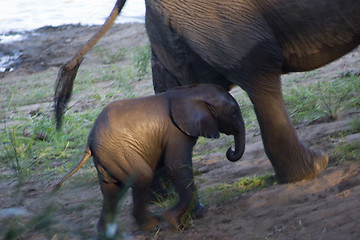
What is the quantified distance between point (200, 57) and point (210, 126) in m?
0.54

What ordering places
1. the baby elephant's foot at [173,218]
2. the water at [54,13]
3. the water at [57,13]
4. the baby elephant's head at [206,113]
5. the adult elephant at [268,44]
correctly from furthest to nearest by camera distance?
the water at [57,13]
the water at [54,13]
the adult elephant at [268,44]
the baby elephant's head at [206,113]
the baby elephant's foot at [173,218]

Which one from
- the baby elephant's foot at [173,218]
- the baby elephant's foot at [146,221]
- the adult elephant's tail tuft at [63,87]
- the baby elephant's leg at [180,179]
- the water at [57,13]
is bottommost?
the water at [57,13]

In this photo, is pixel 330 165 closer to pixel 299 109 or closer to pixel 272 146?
pixel 272 146

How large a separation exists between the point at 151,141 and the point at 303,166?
0.95m

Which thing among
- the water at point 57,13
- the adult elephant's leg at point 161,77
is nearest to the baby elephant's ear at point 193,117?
the adult elephant's leg at point 161,77

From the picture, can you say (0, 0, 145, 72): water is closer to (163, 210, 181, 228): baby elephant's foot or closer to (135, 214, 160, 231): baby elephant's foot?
(135, 214, 160, 231): baby elephant's foot

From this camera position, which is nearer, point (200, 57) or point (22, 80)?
point (200, 57)

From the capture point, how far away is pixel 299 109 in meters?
5.94

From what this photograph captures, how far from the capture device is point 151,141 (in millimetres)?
3992

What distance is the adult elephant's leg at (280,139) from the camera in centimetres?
427

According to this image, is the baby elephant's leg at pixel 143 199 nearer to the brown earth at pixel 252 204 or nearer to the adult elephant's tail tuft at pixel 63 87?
the brown earth at pixel 252 204

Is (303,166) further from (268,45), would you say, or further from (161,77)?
(161,77)

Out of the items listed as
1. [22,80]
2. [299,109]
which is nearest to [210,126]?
[299,109]

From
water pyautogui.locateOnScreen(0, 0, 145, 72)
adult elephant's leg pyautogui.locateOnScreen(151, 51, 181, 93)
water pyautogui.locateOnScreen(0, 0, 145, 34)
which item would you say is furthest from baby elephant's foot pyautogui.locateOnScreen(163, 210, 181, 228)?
water pyautogui.locateOnScreen(0, 0, 145, 34)
